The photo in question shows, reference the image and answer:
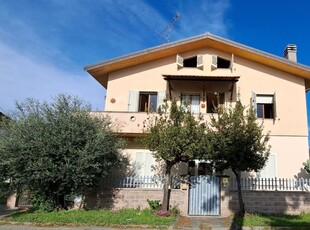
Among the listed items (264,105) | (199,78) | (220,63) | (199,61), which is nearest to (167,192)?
(199,78)

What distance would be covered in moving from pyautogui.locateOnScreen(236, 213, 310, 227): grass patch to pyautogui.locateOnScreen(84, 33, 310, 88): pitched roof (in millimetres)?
8767

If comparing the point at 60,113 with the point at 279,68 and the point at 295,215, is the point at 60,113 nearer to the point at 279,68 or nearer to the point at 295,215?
the point at 295,215

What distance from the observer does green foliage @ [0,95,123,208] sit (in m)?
12.5

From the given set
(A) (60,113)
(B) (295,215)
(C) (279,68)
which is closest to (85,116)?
(A) (60,113)

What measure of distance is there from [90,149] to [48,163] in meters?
1.83

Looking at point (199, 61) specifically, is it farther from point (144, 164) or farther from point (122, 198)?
point (122, 198)

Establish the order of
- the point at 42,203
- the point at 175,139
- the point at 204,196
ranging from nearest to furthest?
1. the point at 175,139
2. the point at 42,203
3. the point at 204,196

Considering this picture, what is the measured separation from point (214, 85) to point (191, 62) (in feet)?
7.53

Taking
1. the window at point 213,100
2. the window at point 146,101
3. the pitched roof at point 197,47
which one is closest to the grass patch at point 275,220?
the window at point 213,100

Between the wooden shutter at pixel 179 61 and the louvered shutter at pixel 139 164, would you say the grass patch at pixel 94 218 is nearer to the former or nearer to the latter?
the louvered shutter at pixel 139 164

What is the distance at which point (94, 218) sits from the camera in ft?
38.5

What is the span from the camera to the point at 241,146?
1263 centimetres

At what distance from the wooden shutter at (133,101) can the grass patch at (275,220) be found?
8.86m

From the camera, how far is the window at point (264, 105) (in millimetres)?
17797
